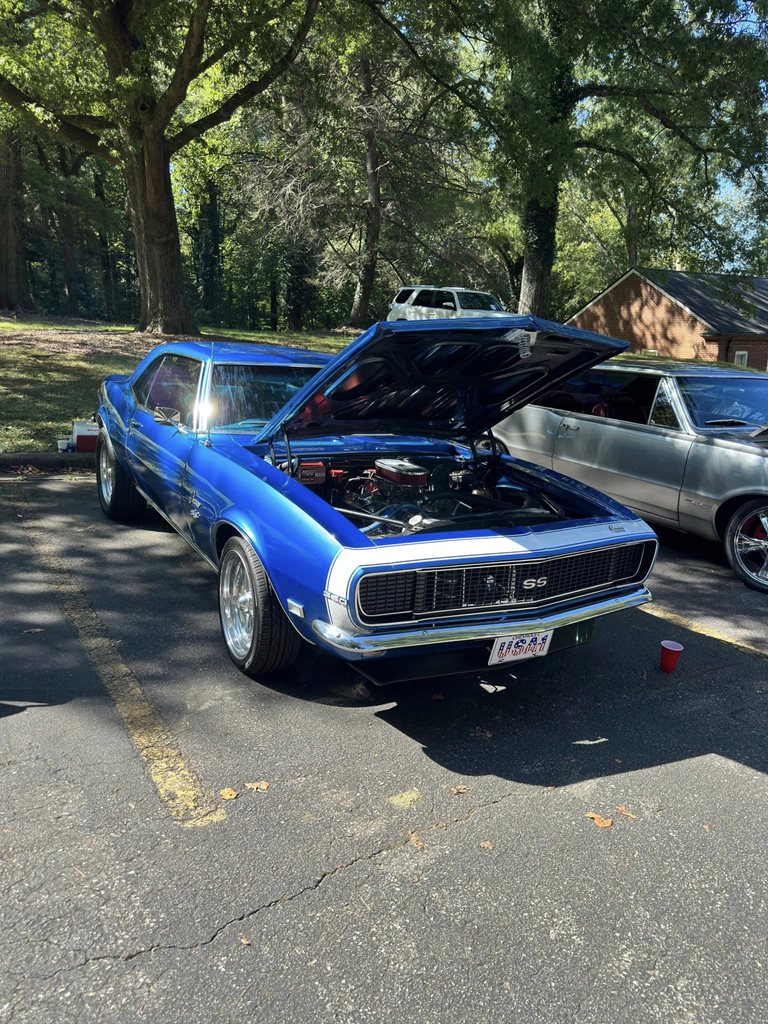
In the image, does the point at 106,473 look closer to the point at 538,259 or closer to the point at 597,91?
the point at 538,259

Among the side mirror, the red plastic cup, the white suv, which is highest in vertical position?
the white suv

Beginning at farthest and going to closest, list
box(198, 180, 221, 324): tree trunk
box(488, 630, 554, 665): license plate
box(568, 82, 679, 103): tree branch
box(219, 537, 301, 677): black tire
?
box(198, 180, 221, 324): tree trunk, box(568, 82, 679, 103): tree branch, box(219, 537, 301, 677): black tire, box(488, 630, 554, 665): license plate

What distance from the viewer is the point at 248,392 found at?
16.6ft

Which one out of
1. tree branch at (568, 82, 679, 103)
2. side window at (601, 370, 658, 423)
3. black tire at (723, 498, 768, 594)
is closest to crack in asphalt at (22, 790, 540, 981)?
black tire at (723, 498, 768, 594)

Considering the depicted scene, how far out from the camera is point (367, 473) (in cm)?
476

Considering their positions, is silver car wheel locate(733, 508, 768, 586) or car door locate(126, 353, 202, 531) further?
silver car wheel locate(733, 508, 768, 586)

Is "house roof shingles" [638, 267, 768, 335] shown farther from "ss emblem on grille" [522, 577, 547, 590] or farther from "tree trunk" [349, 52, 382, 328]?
"ss emblem on grille" [522, 577, 547, 590]

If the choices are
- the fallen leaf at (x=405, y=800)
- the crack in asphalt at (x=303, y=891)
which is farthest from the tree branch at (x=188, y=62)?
the crack in asphalt at (x=303, y=891)

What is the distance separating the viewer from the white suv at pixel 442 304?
21.3 metres

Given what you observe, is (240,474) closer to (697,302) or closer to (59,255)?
(697,302)

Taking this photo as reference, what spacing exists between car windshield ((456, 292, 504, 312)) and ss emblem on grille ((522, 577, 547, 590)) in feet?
61.2

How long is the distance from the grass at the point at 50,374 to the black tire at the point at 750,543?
22.5 ft

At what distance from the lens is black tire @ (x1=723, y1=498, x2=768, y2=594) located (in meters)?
5.76

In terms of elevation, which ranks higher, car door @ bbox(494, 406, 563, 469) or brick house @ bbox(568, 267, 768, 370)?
brick house @ bbox(568, 267, 768, 370)
